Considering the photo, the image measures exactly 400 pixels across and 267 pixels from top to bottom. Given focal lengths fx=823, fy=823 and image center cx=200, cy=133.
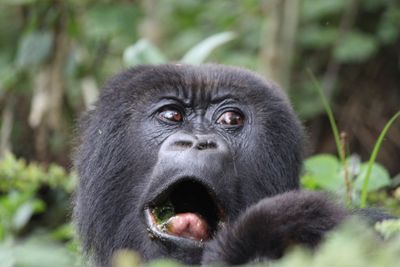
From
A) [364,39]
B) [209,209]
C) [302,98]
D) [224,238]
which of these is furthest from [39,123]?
[224,238]

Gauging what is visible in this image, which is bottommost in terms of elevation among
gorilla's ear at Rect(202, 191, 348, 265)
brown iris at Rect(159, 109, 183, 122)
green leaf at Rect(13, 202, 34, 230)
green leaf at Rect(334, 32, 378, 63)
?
gorilla's ear at Rect(202, 191, 348, 265)

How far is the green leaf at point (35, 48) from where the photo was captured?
265 inches

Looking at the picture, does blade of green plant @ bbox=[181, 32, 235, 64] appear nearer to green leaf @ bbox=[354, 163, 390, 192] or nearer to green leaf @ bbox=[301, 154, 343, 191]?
green leaf @ bbox=[301, 154, 343, 191]

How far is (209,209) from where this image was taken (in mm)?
3307

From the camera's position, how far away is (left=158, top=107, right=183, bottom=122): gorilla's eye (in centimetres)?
357

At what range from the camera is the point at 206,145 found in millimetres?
3275

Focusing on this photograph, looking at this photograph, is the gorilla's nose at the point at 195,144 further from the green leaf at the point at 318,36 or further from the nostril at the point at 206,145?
the green leaf at the point at 318,36

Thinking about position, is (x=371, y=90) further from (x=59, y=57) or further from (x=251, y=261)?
(x=251, y=261)

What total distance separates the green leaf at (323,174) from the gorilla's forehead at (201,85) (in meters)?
0.77

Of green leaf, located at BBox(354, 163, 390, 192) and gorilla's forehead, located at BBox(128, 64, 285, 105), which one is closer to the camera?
gorilla's forehead, located at BBox(128, 64, 285, 105)

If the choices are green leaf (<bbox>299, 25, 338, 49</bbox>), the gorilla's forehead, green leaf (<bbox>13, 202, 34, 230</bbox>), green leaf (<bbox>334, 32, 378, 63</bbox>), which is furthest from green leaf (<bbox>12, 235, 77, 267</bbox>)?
green leaf (<bbox>299, 25, 338, 49</bbox>)

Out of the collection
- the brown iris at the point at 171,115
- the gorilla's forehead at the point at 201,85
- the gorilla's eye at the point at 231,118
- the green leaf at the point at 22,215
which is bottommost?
the green leaf at the point at 22,215

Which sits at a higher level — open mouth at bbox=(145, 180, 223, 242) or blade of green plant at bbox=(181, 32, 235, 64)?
blade of green plant at bbox=(181, 32, 235, 64)

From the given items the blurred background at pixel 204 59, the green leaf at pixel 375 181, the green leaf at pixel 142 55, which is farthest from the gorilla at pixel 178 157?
the blurred background at pixel 204 59
